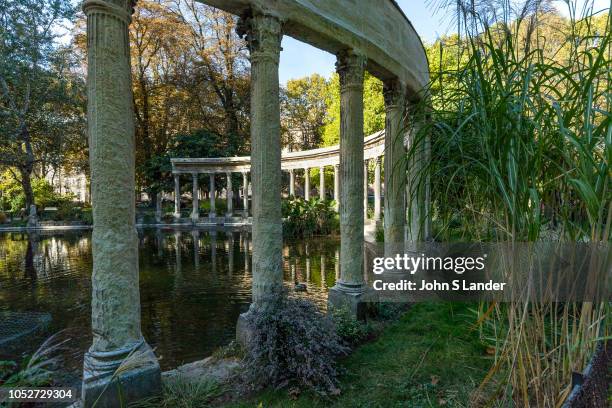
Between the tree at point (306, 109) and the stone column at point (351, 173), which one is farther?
the tree at point (306, 109)

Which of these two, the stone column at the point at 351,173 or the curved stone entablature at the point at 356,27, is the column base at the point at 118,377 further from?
the curved stone entablature at the point at 356,27

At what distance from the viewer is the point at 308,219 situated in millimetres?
25609

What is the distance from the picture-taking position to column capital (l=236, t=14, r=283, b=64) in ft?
20.2

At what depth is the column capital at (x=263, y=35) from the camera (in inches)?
242

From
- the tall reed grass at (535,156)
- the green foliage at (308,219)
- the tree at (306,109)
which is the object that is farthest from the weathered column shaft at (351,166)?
the tree at (306,109)

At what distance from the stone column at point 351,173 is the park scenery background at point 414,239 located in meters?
0.28

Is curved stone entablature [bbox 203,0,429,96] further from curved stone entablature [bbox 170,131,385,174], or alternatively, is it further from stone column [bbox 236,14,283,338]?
curved stone entablature [bbox 170,131,385,174]

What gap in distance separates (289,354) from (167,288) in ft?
26.8

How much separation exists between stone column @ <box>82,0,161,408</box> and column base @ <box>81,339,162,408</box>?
11mm

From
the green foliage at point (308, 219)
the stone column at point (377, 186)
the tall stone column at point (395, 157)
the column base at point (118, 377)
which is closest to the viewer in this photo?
the column base at point (118, 377)

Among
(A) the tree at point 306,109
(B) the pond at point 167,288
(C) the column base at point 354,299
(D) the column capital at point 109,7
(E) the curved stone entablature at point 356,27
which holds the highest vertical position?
(A) the tree at point 306,109

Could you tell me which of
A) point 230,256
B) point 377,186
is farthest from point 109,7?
point 377,186

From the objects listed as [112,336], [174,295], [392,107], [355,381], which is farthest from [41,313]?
[392,107]

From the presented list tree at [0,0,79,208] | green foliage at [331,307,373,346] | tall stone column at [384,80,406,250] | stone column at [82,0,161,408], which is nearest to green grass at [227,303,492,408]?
green foliage at [331,307,373,346]
